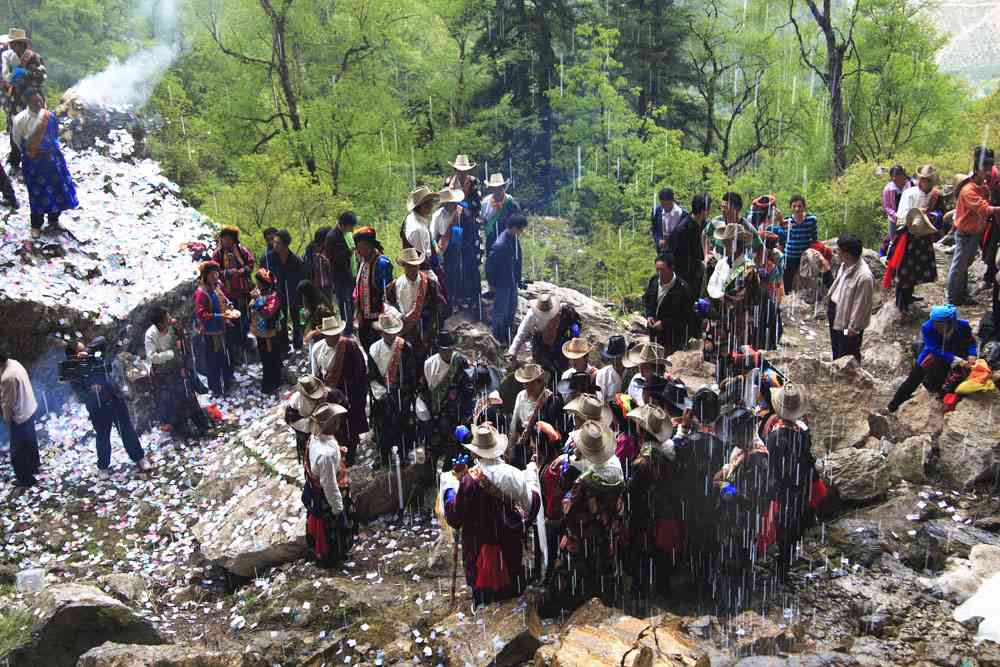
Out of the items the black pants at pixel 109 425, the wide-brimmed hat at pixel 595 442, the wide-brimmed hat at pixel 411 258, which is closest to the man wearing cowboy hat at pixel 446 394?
the wide-brimmed hat at pixel 411 258

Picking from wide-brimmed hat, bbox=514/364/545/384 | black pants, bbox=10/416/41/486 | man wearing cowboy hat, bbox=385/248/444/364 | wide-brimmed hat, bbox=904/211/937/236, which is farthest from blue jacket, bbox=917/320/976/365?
black pants, bbox=10/416/41/486

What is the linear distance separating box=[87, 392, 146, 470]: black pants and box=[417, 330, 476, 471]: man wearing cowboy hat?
4.19 meters

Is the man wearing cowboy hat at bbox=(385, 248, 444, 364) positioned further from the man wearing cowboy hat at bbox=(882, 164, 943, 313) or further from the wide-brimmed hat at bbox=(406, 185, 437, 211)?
the man wearing cowboy hat at bbox=(882, 164, 943, 313)

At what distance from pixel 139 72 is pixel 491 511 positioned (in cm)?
1940

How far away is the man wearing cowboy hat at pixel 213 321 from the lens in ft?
33.1

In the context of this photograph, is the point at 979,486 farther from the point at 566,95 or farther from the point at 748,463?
the point at 566,95

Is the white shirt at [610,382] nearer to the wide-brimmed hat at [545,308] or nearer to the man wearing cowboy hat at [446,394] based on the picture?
the wide-brimmed hat at [545,308]

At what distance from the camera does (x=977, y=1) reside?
10756 centimetres

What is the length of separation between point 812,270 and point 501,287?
582 cm

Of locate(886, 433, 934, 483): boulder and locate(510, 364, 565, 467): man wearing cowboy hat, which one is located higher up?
locate(510, 364, 565, 467): man wearing cowboy hat

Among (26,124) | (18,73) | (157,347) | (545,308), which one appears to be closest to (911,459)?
(545,308)

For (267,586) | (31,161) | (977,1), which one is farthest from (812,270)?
(977,1)

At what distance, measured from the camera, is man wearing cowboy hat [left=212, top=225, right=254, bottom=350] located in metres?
10.4

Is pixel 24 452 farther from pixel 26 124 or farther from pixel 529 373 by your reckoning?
pixel 529 373
